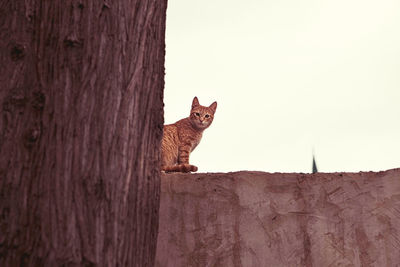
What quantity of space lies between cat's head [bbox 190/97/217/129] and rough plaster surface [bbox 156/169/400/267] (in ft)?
8.52

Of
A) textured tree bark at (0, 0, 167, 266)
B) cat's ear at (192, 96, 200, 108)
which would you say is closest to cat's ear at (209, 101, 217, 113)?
cat's ear at (192, 96, 200, 108)

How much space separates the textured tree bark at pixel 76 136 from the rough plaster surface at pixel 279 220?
2.02 metres

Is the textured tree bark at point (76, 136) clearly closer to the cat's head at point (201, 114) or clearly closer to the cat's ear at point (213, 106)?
the cat's head at point (201, 114)

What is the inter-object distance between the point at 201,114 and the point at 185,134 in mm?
435

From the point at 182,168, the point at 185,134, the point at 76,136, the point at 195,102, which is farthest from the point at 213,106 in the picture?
the point at 76,136

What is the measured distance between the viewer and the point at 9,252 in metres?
1.69

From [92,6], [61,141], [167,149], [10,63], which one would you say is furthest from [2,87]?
[167,149]

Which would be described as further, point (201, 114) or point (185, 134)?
point (201, 114)

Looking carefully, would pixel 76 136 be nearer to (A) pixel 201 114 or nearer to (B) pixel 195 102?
(A) pixel 201 114

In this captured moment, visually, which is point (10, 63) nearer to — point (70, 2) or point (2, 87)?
point (2, 87)

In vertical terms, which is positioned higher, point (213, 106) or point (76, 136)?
point (213, 106)

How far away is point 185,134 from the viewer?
6.40 meters

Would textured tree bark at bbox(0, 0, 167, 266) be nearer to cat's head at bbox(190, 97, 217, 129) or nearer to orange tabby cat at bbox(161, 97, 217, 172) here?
orange tabby cat at bbox(161, 97, 217, 172)

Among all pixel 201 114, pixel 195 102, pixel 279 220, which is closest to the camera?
pixel 279 220
